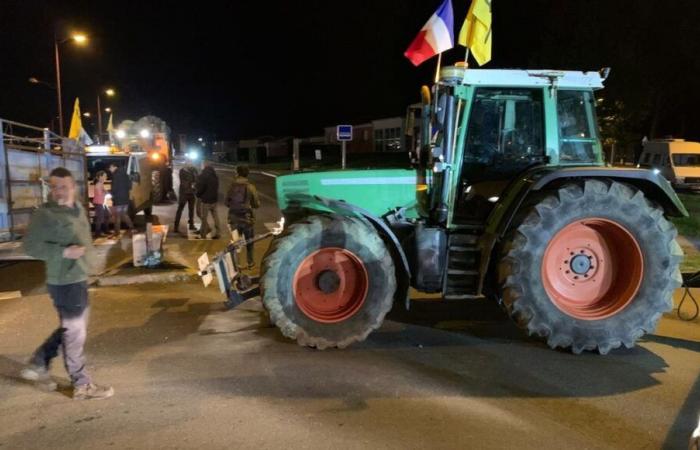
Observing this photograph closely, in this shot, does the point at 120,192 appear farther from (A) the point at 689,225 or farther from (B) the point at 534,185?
(A) the point at 689,225

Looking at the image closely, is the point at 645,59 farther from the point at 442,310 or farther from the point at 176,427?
the point at 176,427

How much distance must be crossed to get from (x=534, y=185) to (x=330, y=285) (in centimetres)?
227

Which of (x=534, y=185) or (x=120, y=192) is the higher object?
(x=534, y=185)

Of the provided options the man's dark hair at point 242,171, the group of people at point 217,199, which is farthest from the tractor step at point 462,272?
the man's dark hair at point 242,171

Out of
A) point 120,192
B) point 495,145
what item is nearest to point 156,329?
point 495,145

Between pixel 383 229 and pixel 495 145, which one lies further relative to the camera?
pixel 495 145

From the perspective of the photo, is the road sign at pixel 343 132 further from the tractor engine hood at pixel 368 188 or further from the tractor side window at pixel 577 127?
the tractor side window at pixel 577 127

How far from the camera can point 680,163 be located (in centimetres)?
2620

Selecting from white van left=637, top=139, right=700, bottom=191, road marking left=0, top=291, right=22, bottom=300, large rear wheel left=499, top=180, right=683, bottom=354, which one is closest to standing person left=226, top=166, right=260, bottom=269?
road marking left=0, top=291, right=22, bottom=300

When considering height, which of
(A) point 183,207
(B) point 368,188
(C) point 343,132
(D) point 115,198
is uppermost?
(C) point 343,132

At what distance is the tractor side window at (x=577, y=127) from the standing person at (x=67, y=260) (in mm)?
4793

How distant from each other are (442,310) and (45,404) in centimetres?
465

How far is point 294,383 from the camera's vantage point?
5.31 meters

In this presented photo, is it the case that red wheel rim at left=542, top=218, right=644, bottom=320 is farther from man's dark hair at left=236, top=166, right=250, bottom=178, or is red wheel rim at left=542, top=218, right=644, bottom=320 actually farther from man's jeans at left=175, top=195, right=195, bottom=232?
man's jeans at left=175, top=195, right=195, bottom=232
